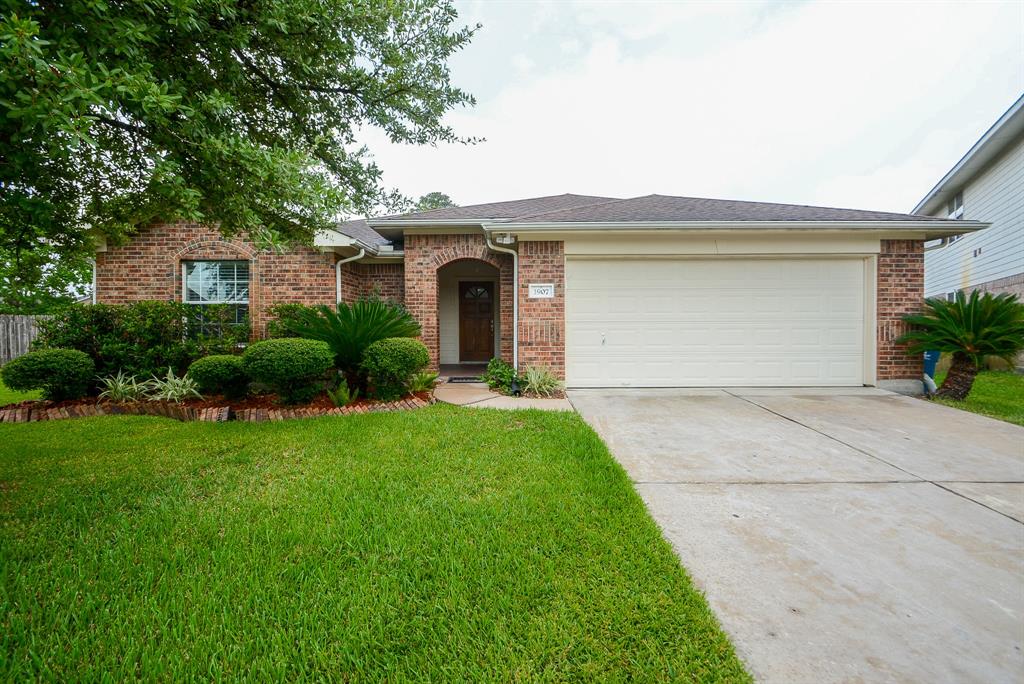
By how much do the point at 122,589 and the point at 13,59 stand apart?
263 cm

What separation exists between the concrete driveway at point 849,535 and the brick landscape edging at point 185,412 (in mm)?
2904

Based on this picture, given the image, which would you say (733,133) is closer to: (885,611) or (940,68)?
(940,68)

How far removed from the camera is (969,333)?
20.1 feet

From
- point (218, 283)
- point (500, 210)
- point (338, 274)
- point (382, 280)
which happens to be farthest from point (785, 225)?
point (218, 283)

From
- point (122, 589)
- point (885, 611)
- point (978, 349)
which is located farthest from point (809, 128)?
point (122, 589)

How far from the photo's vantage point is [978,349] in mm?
6070

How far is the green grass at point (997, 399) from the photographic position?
5.56 metres

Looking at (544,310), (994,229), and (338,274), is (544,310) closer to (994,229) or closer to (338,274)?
(338,274)

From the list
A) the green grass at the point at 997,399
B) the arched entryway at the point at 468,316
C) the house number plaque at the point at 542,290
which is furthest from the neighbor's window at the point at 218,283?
the green grass at the point at 997,399

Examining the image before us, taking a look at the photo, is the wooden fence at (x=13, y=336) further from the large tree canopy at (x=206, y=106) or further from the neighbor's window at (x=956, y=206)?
the neighbor's window at (x=956, y=206)

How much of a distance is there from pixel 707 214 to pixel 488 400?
514 cm

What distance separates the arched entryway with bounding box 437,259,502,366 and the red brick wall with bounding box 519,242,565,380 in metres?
4.26

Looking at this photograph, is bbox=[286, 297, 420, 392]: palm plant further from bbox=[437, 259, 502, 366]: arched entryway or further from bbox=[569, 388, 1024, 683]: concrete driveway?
bbox=[437, 259, 502, 366]: arched entryway

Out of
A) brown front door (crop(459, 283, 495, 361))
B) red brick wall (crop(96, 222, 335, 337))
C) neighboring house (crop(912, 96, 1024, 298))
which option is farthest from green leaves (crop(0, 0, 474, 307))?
neighboring house (crop(912, 96, 1024, 298))
